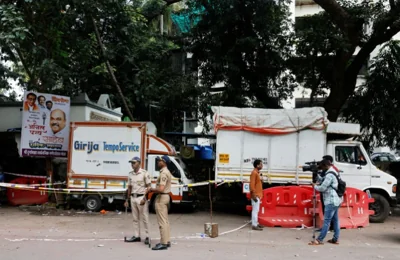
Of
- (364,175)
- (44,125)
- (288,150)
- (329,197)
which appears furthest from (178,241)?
(44,125)

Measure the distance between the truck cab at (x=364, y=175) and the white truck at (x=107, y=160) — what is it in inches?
179

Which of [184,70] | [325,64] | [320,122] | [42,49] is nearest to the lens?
[320,122]

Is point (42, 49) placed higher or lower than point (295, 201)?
higher

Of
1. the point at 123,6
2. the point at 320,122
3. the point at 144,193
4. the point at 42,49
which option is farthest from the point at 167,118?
the point at 144,193

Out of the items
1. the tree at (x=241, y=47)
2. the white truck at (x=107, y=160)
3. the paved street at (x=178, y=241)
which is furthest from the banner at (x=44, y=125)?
the tree at (x=241, y=47)

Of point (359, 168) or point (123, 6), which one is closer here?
point (359, 168)

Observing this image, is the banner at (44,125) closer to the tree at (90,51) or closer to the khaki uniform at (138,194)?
the tree at (90,51)

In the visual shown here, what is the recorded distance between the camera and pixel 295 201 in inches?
401

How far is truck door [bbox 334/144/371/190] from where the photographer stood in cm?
1113

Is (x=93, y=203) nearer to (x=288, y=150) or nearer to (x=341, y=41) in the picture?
(x=288, y=150)

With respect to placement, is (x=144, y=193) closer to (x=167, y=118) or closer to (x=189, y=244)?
(x=189, y=244)

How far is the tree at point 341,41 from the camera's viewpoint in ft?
44.9

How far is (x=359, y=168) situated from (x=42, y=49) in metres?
10.1

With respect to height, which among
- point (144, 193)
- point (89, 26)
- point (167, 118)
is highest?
point (89, 26)
